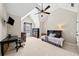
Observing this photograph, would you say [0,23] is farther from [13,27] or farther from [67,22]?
[67,22]

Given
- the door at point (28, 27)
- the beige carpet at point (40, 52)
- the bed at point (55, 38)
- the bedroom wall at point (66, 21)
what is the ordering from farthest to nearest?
the door at point (28, 27), the bedroom wall at point (66, 21), the bed at point (55, 38), the beige carpet at point (40, 52)

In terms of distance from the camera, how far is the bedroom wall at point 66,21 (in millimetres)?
5145

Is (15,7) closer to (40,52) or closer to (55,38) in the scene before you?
(40,52)

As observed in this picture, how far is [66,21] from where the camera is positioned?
5.72 meters

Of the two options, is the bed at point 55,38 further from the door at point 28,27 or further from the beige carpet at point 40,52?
the door at point 28,27

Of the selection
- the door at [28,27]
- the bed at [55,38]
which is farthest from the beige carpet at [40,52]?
the door at [28,27]

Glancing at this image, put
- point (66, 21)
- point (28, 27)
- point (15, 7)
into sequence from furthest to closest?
1. point (28, 27)
2. point (66, 21)
3. point (15, 7)

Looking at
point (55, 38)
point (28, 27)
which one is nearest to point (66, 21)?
point (55, 38)

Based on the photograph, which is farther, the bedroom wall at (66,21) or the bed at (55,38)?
the bedroom wall at (66,21)

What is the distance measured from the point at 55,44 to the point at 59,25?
1.72 meters

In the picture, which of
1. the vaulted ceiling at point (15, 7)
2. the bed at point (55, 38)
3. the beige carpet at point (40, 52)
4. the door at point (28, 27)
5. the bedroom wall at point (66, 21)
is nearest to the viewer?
the vaulted ceiling at point (15, 7)

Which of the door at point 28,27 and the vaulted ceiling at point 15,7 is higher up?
the vaulted ceiling at point 15,7

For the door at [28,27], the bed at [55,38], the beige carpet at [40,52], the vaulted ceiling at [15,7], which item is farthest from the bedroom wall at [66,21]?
the door at [28,27]

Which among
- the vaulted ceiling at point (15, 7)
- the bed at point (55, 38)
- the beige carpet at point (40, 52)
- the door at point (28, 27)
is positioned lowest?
the beige carpet at point (40, 52)
